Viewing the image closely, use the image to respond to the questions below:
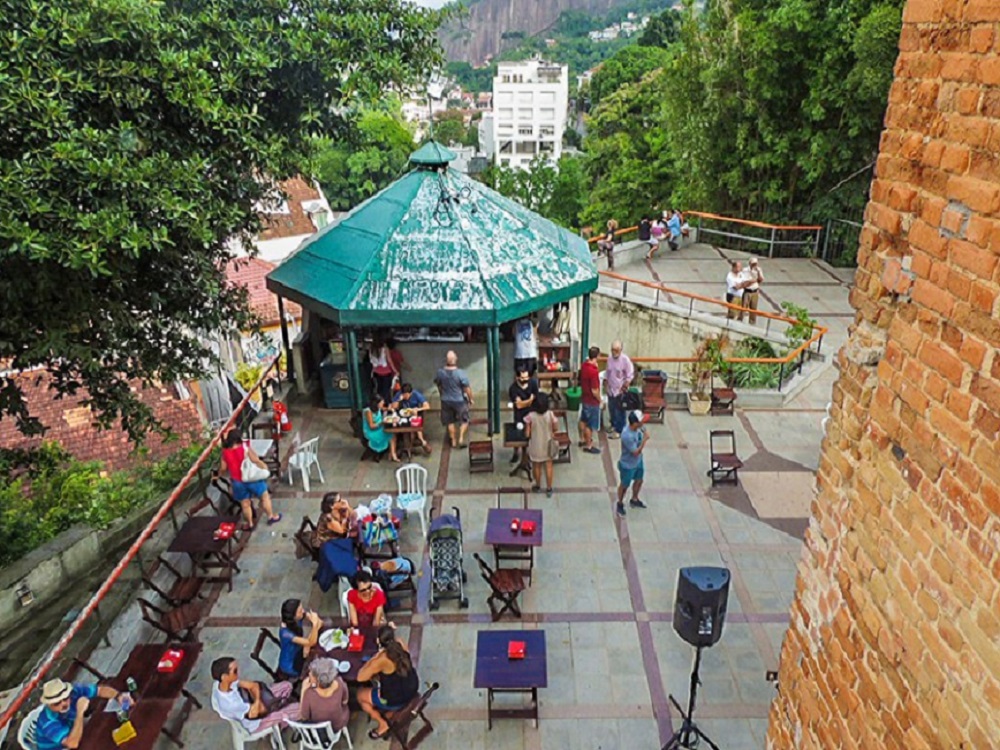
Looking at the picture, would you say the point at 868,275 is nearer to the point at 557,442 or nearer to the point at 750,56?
the point at 557,442

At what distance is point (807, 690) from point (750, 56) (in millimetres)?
18846

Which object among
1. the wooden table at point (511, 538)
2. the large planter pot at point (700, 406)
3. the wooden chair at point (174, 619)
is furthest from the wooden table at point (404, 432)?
the large planter pot at point (700, 406)

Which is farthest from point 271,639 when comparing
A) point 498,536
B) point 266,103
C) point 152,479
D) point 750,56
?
point 750,56

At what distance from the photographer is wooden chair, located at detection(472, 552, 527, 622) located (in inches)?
309

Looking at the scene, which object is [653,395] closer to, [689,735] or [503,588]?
[503,588]

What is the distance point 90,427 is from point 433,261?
38.2ft

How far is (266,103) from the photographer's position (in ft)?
31.6

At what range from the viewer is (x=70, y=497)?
14.8m

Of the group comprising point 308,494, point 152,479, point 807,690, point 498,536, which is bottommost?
point 152,479

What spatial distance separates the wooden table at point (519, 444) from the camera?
10453mm

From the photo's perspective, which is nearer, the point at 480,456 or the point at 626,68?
the point at 480,456

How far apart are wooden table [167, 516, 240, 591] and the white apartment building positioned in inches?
3556

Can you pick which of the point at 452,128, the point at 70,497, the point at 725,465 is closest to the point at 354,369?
the point at 725,465

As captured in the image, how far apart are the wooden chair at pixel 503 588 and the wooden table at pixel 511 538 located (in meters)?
0.18
